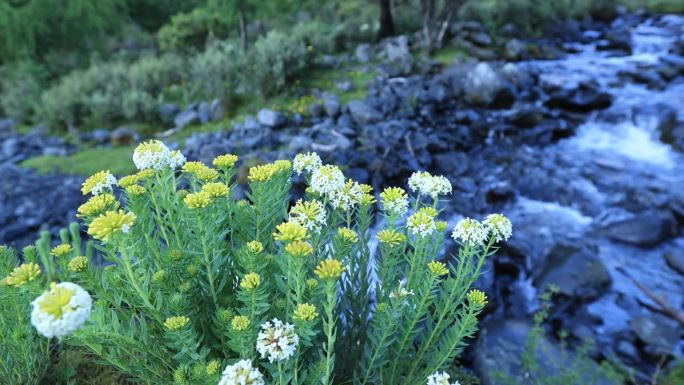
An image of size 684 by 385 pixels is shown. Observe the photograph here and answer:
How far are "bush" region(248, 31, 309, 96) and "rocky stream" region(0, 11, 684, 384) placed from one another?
1325mm

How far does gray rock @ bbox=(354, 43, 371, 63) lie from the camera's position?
13.0 m

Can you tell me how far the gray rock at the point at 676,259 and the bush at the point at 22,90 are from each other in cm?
1443

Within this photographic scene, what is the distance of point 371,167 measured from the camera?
771 centimetres

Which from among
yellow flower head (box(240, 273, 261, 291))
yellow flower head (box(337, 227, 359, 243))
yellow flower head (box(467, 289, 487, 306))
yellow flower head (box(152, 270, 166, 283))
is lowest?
yellow flower head (box(467, 289, 487, 306))

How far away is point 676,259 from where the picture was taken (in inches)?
250

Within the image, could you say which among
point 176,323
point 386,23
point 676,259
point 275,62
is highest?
point 176,323

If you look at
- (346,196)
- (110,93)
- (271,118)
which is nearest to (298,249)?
(346,196)

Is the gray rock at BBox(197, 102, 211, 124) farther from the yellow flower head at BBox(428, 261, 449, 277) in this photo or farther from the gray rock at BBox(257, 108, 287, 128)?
the yellow flower head at BBox(428, 261, 449, 277)

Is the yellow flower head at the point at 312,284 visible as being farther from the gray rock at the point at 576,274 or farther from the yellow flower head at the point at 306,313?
the gray rock at the point at 576,274

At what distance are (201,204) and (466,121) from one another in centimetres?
955

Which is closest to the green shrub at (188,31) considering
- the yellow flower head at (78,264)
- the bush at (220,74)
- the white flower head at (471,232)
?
the bush at (220,74)

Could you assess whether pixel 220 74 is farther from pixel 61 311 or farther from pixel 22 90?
pixel 61 311

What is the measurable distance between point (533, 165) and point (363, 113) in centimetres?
372

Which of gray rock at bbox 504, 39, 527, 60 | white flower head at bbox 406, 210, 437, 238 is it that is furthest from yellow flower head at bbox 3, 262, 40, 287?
gray rock at bbox 504, 39, 527, 60
